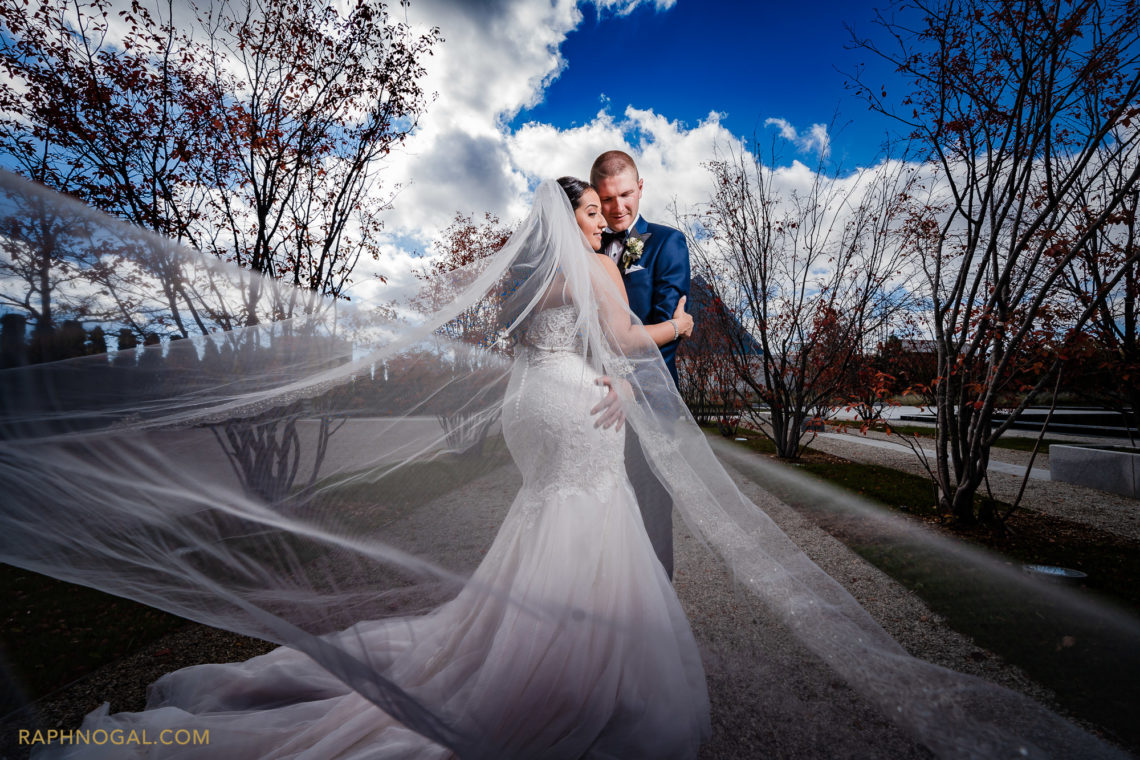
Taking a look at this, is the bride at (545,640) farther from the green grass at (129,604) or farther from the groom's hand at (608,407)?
the green grass at (129,604)

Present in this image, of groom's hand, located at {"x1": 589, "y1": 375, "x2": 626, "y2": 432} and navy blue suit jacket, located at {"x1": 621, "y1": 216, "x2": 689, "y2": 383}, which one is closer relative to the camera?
groom's hand, located at {"x1": 589, "y1": 375, "x2": 626, "y2": 432}

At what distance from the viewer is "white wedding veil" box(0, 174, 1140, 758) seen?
134 cm

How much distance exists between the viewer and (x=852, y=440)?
13.6 metres

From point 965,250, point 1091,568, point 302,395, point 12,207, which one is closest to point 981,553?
point 1091,568

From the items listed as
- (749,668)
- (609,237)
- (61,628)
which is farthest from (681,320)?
(61,628)

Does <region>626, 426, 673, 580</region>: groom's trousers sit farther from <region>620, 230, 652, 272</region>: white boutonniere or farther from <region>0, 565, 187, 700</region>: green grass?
<region>0, 565, 187, 700</region>: green grass

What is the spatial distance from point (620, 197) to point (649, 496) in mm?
1417

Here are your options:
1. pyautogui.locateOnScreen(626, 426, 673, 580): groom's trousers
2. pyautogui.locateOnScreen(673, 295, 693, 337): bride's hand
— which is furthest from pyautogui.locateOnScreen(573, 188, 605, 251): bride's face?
pyautogui.locateOnScreen(626, 426, 673, 580): groom's trousers

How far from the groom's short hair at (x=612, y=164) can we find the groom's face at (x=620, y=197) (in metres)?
0.02

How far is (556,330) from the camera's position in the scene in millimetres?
2059

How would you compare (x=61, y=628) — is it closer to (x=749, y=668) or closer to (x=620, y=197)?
(x=749, y=668)

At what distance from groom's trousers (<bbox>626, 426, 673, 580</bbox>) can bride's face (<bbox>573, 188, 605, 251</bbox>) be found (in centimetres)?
94

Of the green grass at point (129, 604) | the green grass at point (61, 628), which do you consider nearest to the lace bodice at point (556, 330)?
the green grass at point (129, 604)

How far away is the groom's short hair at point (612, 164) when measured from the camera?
7.39ft
